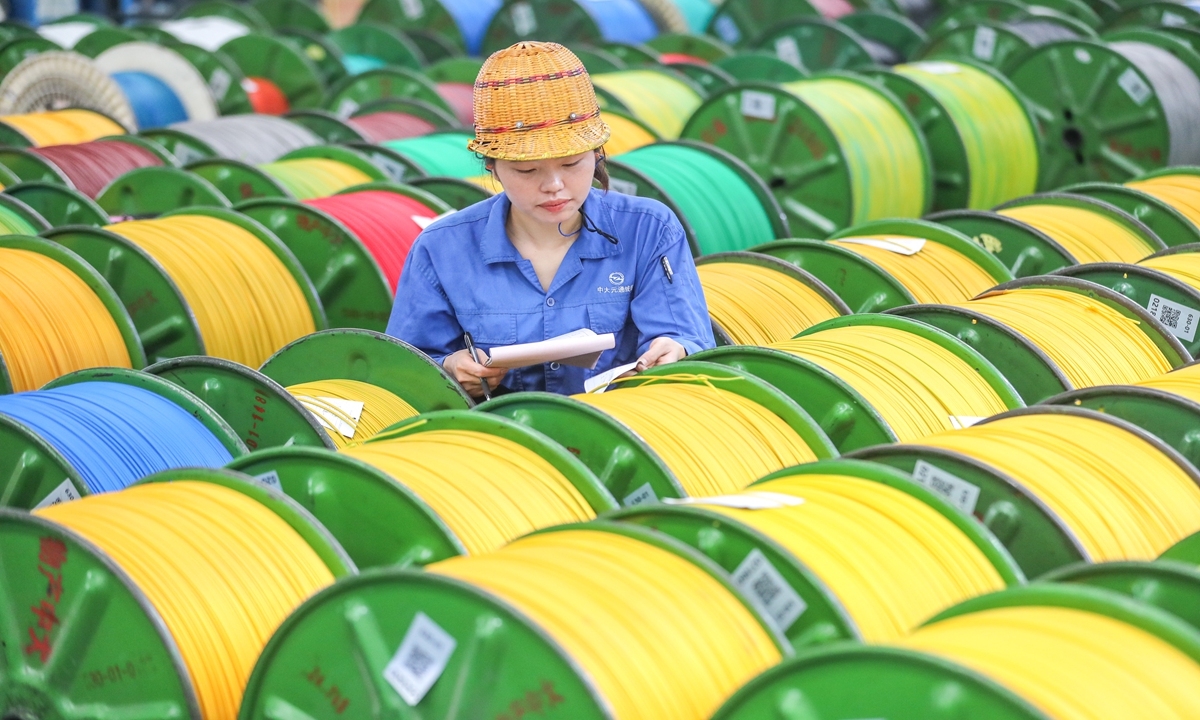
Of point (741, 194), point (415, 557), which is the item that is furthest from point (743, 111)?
point (415, 557)

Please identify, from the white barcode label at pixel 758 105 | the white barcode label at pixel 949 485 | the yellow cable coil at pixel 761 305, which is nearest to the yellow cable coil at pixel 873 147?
the white barcode label at pixel 758 105

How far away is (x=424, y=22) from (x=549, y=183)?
1148 cm

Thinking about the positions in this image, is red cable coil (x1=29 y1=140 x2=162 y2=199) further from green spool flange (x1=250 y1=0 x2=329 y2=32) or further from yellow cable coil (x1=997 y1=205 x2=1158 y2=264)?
green spool flange (x1=250 y1=0 x2=329 y2=32)

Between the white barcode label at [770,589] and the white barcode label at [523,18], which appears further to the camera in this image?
the white barcode label at [523,18]

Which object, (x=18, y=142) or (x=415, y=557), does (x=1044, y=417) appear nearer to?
(x=415, y=557)

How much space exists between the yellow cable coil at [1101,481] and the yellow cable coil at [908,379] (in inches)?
20.5

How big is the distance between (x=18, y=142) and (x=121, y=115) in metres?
1.29

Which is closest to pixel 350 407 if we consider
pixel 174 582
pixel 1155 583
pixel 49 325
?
pixel 174 582

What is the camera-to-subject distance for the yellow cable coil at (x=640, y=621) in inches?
112

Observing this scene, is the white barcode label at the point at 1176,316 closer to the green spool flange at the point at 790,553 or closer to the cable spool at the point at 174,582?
the green spool flange at the point at 790,553

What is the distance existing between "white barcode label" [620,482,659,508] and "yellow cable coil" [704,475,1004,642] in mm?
499

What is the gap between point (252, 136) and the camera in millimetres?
9438

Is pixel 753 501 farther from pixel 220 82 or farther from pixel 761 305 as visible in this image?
pixel 220 82

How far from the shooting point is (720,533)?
3.21 meters
